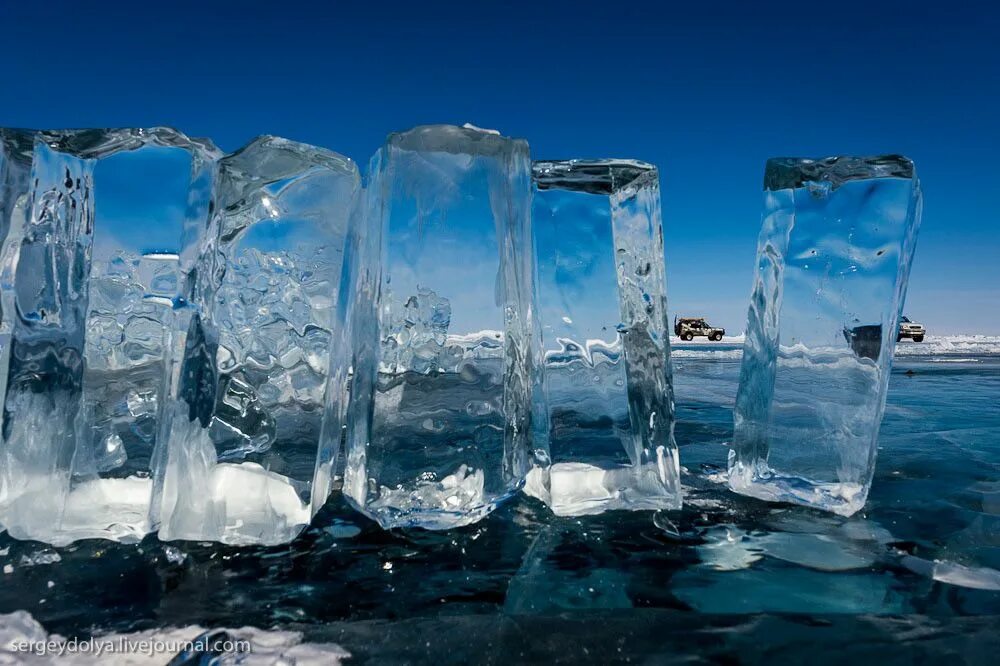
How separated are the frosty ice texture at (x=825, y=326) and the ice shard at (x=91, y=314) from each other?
4.55 ft

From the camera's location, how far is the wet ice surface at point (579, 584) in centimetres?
79

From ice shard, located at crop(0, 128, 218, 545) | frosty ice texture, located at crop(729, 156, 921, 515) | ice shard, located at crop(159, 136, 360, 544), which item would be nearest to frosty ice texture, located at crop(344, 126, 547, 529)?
ice shard, located at crop(159, 136, 360, 544)

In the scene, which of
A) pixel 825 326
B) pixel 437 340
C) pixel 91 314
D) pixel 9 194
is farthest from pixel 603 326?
pixel 9 194

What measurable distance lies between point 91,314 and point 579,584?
1.17 metres

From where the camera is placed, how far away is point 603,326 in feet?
4.77

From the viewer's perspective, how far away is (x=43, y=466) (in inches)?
48.6

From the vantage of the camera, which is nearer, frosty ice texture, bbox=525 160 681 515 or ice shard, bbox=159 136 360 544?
ice shard, bbox=159 136 360 544

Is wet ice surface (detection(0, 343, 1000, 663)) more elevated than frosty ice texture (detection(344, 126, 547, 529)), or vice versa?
frosty ice texture (detection(344, 126, 547, 529))

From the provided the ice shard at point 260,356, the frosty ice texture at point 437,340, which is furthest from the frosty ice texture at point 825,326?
the ice shard at point 260,356

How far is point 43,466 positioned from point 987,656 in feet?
5.30

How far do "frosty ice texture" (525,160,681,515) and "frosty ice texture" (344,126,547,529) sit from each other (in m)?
0.13

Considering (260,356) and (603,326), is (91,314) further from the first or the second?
(603,326)

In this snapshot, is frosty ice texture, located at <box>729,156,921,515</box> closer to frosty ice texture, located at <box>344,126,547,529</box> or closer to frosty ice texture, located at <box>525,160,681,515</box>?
frosty ice texture, located at <box>525,160,681,515</box>

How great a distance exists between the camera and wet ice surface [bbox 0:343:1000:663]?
2.61 ft
